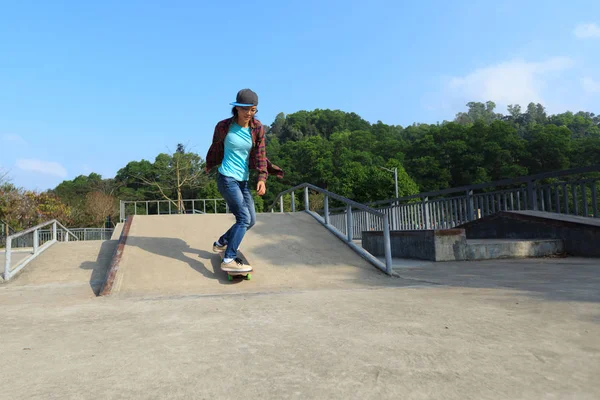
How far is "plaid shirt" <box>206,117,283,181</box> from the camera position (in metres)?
4.64

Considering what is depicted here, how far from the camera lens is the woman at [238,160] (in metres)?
4.49

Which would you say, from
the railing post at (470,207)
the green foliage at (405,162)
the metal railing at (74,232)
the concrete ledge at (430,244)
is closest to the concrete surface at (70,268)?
the concrete ledge at (430,244)

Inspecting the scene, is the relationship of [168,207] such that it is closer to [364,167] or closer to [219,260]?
[364,167]

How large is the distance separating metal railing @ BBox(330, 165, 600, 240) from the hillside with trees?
22260mm

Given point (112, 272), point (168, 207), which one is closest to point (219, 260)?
point (112, 272)

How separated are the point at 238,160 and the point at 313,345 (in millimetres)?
2766

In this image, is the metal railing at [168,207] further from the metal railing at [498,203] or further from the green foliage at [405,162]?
the green foliage at [405,162]

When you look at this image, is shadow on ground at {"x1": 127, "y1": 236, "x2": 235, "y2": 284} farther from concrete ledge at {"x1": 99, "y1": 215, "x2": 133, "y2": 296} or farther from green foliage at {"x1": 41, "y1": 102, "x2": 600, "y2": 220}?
green foliage at {"x1": 41, "y1": 102, "x2": 600, "y2": 220}

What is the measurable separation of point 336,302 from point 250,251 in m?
2.54

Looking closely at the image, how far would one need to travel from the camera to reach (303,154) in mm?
70250

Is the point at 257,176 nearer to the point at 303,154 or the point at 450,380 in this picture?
the point at 450,380

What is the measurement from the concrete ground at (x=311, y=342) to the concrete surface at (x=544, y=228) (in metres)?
2.96

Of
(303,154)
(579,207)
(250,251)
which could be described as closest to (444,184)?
(303,154)

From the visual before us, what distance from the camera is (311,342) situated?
230 cm
